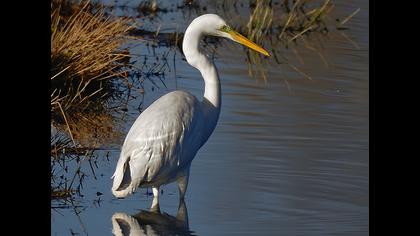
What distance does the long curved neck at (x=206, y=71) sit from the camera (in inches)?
337

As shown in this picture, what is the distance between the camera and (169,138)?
26.5 feet

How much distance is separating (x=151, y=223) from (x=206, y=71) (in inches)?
57.4

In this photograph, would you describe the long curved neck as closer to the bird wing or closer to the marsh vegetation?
the bird wing

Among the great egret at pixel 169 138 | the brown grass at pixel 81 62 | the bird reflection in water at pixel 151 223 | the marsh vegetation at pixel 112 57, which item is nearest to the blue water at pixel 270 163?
the bird reflection in water at pixel 151 223

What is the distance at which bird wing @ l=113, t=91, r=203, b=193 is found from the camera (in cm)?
784

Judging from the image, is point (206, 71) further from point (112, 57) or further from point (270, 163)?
point (112, 57)

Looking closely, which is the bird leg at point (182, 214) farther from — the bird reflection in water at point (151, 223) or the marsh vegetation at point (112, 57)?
the marsh vegetation at point (112, 57)

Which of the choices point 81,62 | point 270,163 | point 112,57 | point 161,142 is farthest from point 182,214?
point 112,57

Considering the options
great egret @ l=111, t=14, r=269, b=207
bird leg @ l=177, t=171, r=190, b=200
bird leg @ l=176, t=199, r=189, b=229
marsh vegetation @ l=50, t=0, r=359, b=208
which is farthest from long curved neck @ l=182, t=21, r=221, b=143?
marsh vegetation @ l=50, t=0, r=359, b=208
